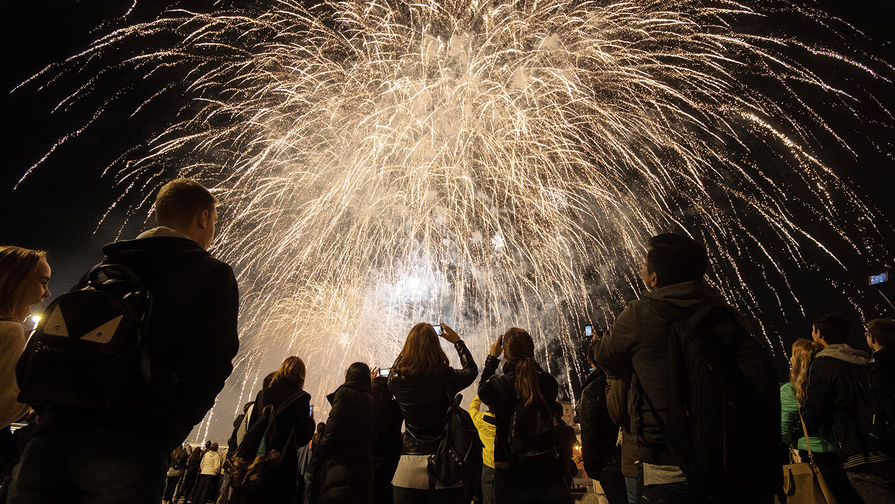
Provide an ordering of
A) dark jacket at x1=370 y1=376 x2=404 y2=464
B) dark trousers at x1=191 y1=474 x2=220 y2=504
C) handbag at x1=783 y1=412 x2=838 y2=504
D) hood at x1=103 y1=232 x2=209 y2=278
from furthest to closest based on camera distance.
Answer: dark trousers at x1=191 y1=474 x2=220 y2=504, dark jacket at x1=370 y1=376 x2=404 y2=464, handbag at x1=783 y1=412 x2=838 y2=504, hood at x1=103 y1=232 x2=209 y2=278

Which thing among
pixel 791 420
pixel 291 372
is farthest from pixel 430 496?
pixel 791 420

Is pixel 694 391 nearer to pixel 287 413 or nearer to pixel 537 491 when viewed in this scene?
pixel 537 491

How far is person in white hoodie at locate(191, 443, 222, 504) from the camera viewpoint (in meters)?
14.0

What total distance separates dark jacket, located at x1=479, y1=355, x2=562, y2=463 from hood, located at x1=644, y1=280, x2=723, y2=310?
2.12m

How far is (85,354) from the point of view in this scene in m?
1.80

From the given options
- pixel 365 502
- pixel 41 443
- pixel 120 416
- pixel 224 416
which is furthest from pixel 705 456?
pixel 224 416

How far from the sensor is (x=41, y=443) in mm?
1778

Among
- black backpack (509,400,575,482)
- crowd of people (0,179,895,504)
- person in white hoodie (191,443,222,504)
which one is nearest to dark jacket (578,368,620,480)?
crowd of people (0,179,895,504)

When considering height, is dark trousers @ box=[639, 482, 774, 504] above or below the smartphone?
below

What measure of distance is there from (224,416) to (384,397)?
221 feet

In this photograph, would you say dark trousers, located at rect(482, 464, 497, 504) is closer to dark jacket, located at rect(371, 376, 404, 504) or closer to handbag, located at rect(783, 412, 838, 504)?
dark jacket, located at rect(371, 376, 404, 504)

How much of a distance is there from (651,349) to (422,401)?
2.65 meters

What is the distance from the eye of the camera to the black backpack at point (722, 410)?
220cm

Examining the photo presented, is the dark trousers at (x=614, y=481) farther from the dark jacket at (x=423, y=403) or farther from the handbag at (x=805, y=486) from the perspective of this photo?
the dark jacket at (x=423, y=403)
